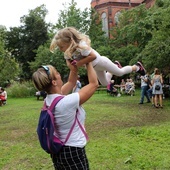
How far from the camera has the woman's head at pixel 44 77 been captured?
2.35m

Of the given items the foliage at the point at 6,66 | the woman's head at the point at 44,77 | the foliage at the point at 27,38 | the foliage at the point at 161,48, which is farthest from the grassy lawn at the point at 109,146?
the foliage at the point at 27,38

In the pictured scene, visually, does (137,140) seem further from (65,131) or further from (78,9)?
(78,9)

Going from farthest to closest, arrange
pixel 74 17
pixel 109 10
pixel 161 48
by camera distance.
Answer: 1. pixel 109 10
2. pixel 74 17
3. pixel 161 48

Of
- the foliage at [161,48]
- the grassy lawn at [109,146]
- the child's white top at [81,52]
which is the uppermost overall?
the foliage at [161,48]

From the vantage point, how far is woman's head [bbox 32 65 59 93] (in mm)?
2348

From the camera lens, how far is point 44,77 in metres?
2.34

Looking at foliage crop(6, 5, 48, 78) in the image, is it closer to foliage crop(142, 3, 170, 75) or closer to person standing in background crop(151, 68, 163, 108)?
foliage crop(142, 3, 170, 75)


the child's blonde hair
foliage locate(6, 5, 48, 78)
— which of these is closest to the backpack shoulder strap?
the child's blonde hair

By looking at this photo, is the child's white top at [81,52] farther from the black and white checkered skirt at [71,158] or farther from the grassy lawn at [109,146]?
the grassy lawn at [109,146]

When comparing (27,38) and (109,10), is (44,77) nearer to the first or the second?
(27,38)

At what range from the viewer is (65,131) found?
8.02 ft

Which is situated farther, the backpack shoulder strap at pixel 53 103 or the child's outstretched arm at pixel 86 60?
the child's outstretched arm at pixel 86 60

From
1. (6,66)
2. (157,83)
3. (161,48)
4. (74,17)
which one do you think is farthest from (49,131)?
(74,17)

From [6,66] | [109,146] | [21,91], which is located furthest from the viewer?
[6,66]
